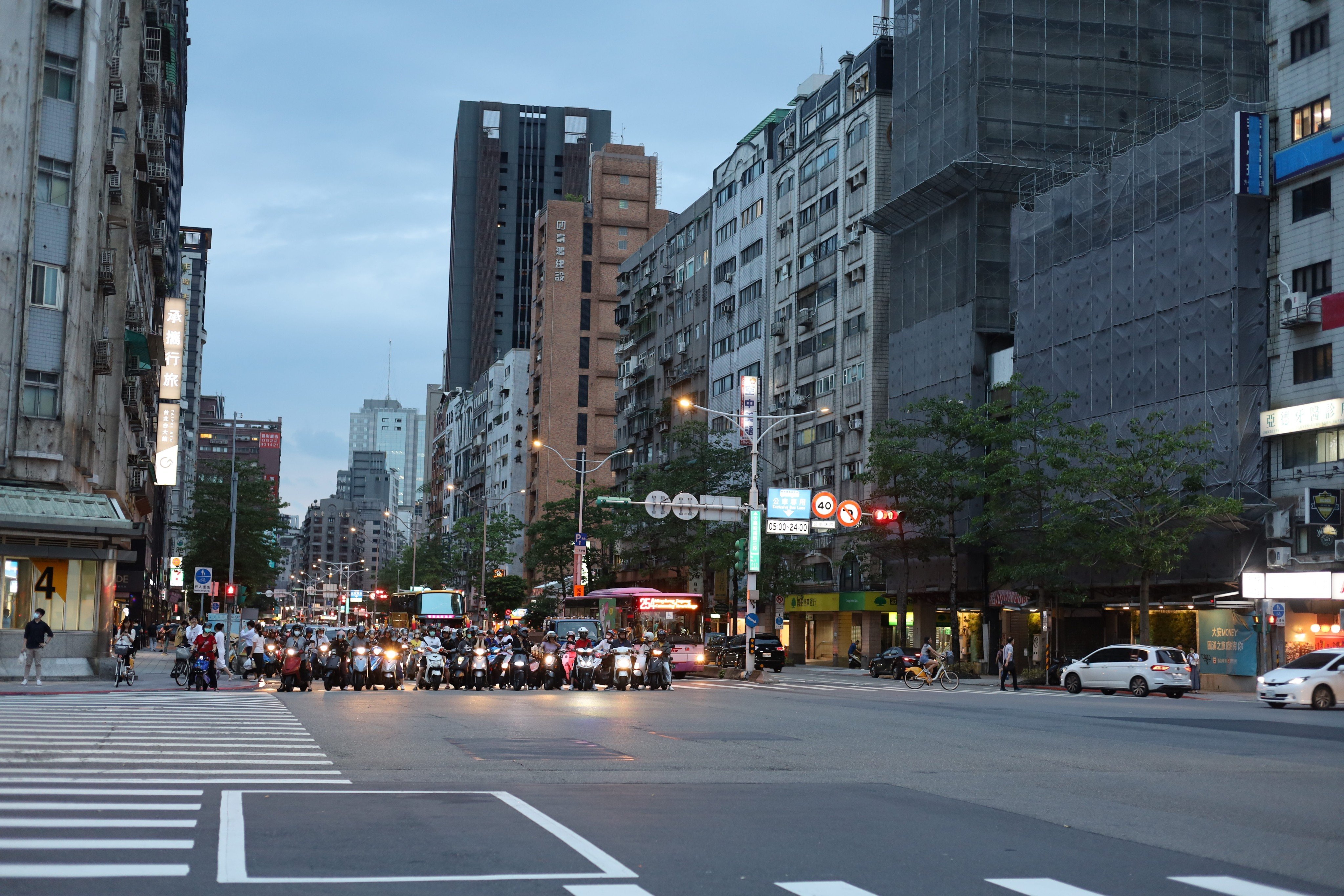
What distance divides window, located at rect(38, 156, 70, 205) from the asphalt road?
20.9 meters

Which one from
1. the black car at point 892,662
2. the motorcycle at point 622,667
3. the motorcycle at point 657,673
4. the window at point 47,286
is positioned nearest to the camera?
the motorcycle at point 622,667

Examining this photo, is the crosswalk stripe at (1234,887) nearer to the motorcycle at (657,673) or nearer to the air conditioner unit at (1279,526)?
the motorcycle at (657,673)

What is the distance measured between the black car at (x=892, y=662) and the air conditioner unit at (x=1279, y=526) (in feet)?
47.6

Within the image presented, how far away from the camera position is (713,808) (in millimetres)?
12711

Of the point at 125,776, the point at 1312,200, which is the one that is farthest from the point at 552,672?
the point at 1312,200

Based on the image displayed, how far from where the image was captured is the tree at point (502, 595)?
107250 mm

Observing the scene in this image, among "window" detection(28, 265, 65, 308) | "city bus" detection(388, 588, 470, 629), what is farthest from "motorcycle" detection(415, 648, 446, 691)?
"city bus" detection(388, 588, 470, 629)

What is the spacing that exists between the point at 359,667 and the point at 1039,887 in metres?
30.0

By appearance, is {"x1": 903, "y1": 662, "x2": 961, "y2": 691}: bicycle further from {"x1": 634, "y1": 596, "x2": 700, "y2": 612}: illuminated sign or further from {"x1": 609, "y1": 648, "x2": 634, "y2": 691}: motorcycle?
{"x1": 634, "y1": 596, "x2": 700, "y2": 612}: illuminated sign

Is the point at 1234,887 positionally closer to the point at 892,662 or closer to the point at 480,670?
the point at 480,670

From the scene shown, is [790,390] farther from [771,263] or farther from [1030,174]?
[1030,174]

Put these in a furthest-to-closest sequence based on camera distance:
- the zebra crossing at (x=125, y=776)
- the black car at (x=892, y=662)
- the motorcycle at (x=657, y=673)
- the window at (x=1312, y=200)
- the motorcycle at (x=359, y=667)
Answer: the black car at (x=892, y=662)
the window at (x=1312, y=200)
the motorcycle at (x=657, y=673)
the motorcycle at (x=359, y=667)
the zebra crossing at (x=125, y=776)

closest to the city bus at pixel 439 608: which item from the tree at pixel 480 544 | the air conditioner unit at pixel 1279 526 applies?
the tree at pixel 480 544

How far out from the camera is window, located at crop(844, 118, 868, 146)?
258 feet
